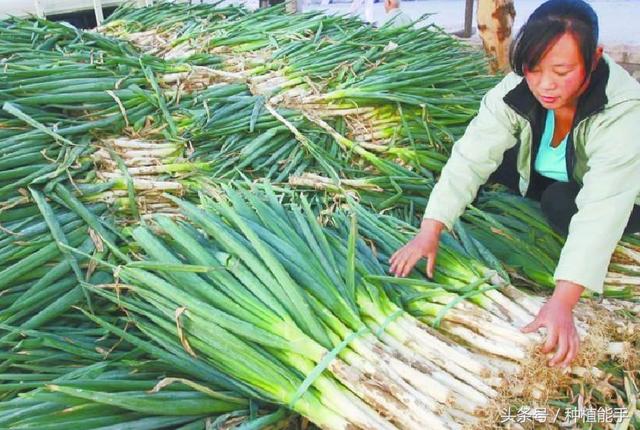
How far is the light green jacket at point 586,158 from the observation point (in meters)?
1.46

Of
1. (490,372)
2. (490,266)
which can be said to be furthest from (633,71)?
(490,372)

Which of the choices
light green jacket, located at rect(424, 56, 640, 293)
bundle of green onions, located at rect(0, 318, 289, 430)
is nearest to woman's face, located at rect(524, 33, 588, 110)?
light green jacket, located at rect(424, 56, 640, 293)

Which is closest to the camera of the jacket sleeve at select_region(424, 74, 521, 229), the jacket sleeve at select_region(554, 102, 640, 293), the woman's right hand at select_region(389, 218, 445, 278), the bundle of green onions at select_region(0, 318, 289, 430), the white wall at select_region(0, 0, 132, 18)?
the bundle of green onions at select_region(0, 318, 289, 430)

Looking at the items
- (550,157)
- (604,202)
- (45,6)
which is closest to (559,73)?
(604,202)

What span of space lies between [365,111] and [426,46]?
0.73 metres

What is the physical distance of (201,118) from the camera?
240 cm

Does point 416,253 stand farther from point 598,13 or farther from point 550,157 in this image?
point 598,13

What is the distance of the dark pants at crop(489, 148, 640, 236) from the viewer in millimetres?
1799

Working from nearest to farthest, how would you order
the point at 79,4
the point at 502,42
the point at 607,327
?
1. the point at 607,327
2. the point at 502,42
3. the point at 79,4

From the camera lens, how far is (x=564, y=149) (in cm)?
180

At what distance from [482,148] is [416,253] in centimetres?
44

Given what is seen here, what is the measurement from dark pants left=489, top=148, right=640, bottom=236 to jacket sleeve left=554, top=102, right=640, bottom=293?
0.85ft

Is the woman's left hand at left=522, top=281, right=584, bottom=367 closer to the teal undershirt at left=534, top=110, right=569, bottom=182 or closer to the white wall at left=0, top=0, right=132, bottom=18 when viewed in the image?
the teal undershirt at left=534, top=110, right=569, bottom=182

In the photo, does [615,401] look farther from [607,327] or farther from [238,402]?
[238,402]
